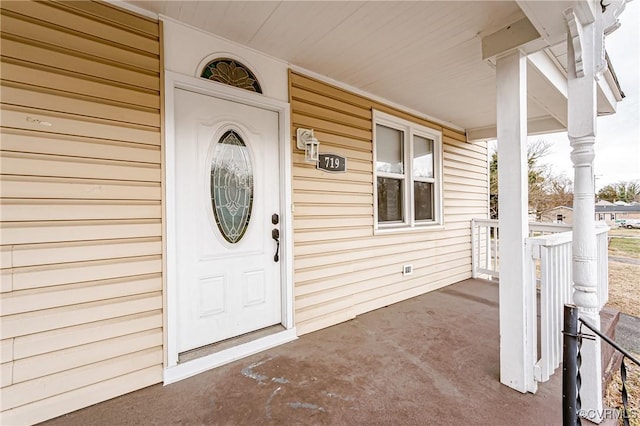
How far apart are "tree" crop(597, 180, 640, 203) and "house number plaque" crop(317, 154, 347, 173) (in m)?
8.12

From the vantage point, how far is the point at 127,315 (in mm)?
1747

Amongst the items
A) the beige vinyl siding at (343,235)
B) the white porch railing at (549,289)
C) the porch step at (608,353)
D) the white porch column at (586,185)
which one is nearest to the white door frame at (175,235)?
the beige vinyl siding at (343,235)

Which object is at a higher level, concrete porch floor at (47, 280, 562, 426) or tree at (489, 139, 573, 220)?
tree at (489, 139, 573, 220)

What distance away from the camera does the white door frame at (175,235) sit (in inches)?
73.8

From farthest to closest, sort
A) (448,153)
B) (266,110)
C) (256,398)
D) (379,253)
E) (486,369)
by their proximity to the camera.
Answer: (448,153)
(379,253)
(266,110)
(486,369)
(256,398)

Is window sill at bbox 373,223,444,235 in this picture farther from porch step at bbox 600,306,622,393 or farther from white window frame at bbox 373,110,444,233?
porch step at bbox 600,306,622,393

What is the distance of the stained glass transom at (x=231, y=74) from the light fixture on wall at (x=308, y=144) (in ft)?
1.76

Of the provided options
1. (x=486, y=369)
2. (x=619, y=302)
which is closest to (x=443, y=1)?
(x=486, y=369)

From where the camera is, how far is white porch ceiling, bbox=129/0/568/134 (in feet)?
5.73

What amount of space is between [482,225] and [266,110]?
423 centimetres

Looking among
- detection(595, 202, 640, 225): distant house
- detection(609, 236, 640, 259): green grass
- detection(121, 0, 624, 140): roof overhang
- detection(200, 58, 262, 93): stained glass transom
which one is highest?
detection(121, 0, 624, 140): roof overhang

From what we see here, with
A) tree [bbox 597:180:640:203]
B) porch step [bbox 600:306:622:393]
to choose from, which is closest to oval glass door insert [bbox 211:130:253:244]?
porch step [bbox 600:306:622:393]

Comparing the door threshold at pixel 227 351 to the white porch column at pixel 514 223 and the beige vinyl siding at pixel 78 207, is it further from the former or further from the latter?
the white porch column at pixel 514 223

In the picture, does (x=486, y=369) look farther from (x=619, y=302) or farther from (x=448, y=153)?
(x=619, y=302)
